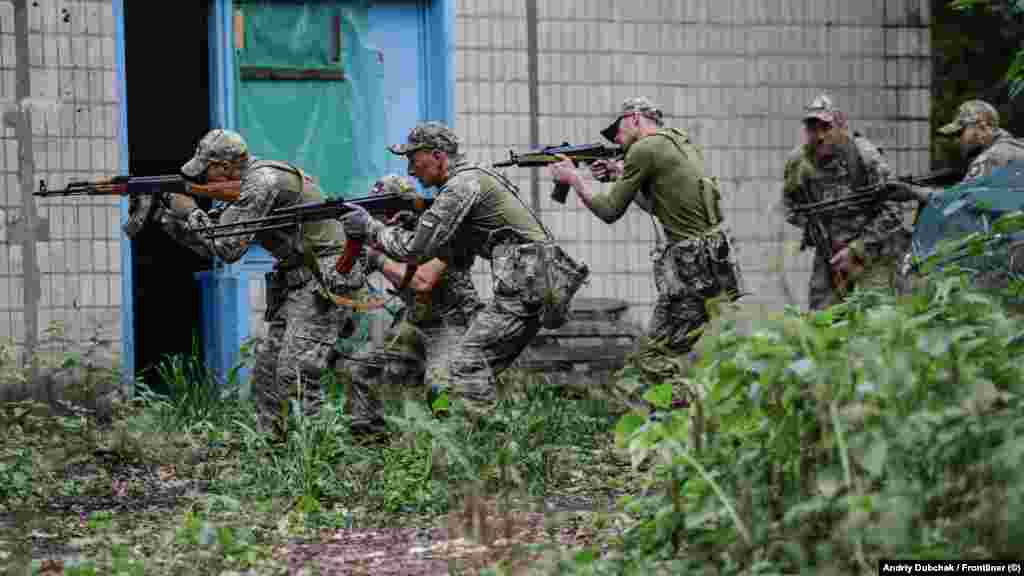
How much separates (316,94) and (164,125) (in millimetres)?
4044

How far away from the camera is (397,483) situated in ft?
21.2

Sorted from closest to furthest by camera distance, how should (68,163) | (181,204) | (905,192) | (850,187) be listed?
(181,204)
(905,192)
(68,163)
(850,187)

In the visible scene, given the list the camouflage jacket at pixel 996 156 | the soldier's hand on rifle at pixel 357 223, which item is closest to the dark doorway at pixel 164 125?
the soldier's hand on rifle at pixel 357 223

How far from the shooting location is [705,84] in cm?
1085

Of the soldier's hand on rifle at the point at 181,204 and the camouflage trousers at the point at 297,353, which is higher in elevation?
the soldier's hand on rifle at the point at 181,204

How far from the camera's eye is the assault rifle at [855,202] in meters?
9.84

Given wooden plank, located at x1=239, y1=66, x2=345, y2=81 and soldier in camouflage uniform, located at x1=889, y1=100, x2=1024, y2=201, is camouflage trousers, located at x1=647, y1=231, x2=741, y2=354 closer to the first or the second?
soldier in camouflage uniform, located at x1=889, y1=100, x2=1024, y2=201

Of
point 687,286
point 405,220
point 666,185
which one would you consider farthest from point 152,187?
point 687,286

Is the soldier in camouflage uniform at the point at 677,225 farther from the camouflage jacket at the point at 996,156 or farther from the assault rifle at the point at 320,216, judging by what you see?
the camouflage jacket at the point at 996,156

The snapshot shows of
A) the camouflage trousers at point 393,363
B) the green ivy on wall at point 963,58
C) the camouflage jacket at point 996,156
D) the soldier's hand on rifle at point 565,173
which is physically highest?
the green ivy on wall at point 963,58

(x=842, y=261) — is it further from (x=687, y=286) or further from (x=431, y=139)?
(x=431, y=139)

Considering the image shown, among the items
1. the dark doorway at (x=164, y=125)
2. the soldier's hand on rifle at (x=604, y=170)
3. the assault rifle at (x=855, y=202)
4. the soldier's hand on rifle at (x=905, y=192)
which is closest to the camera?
the soldier's hand on rifle at (x=604, y=170)

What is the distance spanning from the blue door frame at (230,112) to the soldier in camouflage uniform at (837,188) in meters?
2.42

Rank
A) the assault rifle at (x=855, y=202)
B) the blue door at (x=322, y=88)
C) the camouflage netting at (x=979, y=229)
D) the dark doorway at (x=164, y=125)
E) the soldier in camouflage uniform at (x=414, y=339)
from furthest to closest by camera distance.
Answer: the dark doorway at (x=164, y=125)
the blue door at (x=322, y=88)
the assault rifle at (x=855, y=202)
the soldier in camouflage uniform at (x=414, y=339)
the camouflage netting at (x=979, y=229)
